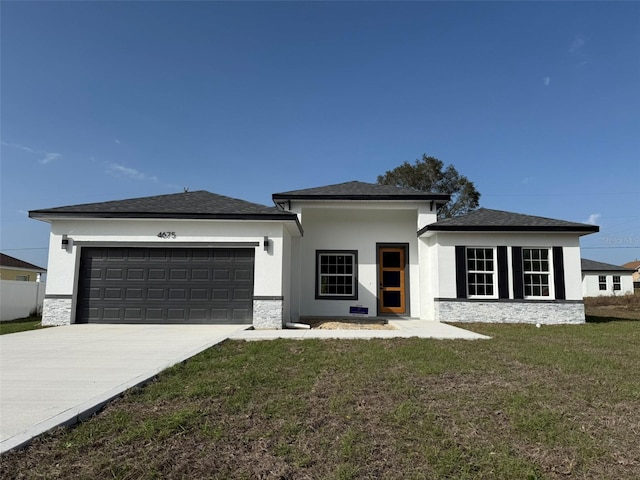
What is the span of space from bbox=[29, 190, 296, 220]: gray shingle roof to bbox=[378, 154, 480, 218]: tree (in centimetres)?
2184

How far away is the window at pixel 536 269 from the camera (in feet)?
38.3

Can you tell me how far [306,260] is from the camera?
13398mm

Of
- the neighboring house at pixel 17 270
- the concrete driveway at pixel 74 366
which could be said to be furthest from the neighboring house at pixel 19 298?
the neighboring house at pixel 17 270

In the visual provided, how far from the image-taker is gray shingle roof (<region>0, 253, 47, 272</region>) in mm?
24125

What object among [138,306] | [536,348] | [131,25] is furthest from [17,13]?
[536,348]

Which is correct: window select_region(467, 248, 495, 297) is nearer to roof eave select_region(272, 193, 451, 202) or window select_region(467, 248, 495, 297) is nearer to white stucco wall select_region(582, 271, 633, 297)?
roof eave select_region(272, 193, 451, 202)

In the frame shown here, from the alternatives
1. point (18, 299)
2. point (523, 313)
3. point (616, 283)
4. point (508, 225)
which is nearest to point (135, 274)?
point (18, 299)

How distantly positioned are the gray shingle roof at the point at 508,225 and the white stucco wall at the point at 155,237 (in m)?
5.31

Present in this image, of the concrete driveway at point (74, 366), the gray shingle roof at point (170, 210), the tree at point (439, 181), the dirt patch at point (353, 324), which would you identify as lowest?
the dirt patch at point (353, 324)

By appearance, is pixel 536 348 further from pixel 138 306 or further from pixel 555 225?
pixel 138 306

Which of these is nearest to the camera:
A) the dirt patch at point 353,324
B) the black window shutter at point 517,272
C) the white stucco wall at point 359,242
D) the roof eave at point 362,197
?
the dirt patch at point 353,324

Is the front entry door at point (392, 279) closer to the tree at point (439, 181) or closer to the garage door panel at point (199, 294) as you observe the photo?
the garage door panel at point (199, 294)

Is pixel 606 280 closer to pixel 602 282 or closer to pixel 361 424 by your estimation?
pixel 602 282

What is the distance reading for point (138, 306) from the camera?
1021cm
